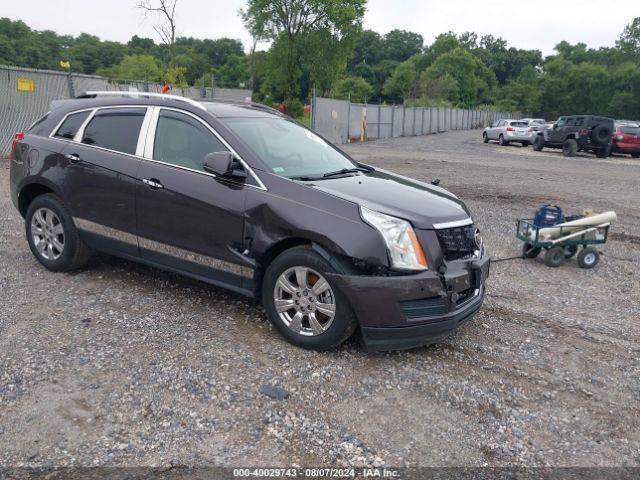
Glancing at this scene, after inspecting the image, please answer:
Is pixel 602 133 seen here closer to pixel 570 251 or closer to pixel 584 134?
pixel 584 134

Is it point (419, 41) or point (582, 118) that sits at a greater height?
point (419, 41)

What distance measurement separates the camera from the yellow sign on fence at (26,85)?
14.2 meters

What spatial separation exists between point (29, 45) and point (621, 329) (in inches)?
3438

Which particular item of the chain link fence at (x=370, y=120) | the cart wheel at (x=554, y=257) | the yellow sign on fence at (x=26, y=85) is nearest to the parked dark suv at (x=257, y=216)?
the cart wheel at (x=554, y=257)

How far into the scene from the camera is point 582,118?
24.7 metres

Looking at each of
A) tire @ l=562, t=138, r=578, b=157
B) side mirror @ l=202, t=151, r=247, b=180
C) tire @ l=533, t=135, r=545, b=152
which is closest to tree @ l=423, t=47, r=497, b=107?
tire @ l=533, t=135, r=545, b=152

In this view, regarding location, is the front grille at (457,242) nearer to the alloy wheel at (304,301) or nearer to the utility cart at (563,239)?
the alloy wheel at (304,301)

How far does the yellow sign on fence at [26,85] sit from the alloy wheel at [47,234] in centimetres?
1025

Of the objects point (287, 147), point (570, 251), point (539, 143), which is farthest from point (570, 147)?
point (287, 147)

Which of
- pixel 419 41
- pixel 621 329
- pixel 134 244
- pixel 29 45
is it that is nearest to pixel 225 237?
pixel 134 244

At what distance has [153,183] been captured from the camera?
4.75 meters

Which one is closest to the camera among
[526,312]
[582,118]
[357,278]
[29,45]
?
[357,278]

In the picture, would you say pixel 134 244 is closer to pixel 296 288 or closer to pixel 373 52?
pixel 296 288

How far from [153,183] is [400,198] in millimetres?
2020
